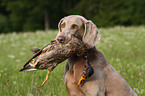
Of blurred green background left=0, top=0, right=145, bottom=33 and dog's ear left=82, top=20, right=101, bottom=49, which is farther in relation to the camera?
blurred green background left=0, top=0, right=145, bottom=33

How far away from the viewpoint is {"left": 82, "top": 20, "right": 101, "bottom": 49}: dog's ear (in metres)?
2.77

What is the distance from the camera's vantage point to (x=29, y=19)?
40.3 meters

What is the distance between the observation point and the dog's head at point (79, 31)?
9.05 feet

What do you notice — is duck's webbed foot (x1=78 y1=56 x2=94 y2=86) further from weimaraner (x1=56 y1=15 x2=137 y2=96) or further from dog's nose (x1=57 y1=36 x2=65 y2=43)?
dog's nose (x1=57 y1=36 x2=65 y2=43)

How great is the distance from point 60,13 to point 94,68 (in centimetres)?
4176

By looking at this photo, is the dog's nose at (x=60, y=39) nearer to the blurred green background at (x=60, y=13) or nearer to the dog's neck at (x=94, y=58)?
the dog's neck at (x=94, y=58)

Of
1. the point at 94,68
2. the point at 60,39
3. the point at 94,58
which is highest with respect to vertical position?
the point at 60,39

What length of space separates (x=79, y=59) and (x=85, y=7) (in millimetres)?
40482

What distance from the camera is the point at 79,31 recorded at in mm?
2945

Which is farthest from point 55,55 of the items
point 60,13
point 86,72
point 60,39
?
point 60,13

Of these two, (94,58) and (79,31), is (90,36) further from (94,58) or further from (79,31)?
(94,58)

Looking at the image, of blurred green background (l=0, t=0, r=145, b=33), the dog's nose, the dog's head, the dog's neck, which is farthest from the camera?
blurred green background (l=0, t=0, r=145, b=33)

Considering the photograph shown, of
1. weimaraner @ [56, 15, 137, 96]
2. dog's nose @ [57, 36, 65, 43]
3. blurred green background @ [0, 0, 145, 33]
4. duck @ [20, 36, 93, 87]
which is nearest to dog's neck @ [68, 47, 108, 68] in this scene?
weimaraner @ [56, 15, 137, 96]

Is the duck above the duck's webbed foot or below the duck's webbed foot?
above
